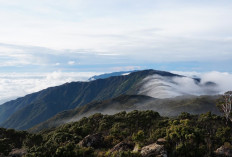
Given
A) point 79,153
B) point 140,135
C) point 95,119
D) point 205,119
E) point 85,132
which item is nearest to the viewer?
point 79,153

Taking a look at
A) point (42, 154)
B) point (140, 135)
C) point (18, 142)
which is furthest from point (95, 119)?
point (42, 154)

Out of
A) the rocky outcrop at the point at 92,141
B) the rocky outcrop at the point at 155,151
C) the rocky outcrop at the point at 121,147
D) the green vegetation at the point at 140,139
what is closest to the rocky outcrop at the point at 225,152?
the green vegetation at the point at 140,139

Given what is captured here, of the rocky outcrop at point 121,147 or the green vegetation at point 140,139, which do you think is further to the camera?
the rocky outcrop at point 121,147

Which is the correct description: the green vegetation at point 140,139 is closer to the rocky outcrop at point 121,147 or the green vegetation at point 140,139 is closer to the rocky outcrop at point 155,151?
the rocky outcrop at point 121,147

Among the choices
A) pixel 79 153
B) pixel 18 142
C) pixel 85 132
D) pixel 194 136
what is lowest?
pixel 18 142

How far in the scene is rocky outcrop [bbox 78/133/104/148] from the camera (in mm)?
46219

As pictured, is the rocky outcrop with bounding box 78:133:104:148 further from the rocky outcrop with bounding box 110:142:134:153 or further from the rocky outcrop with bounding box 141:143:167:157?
the rocky outcrop with bounding box 141:143:167:157

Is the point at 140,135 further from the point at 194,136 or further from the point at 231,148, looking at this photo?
the point at 231,148

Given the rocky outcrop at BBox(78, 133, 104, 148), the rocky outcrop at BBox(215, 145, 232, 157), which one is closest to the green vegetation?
the rocky outcrop at BBox(78, 133, 104, 148)

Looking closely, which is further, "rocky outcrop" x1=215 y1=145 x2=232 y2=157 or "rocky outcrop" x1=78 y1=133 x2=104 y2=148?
"rocky outcrop" x1=78 y1=133 x2=104 y2=148

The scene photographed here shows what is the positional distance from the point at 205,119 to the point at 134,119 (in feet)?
85.7

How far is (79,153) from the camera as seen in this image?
36250 mm

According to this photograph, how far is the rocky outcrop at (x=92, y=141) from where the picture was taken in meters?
46.2

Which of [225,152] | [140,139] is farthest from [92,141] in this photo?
[225,152]
